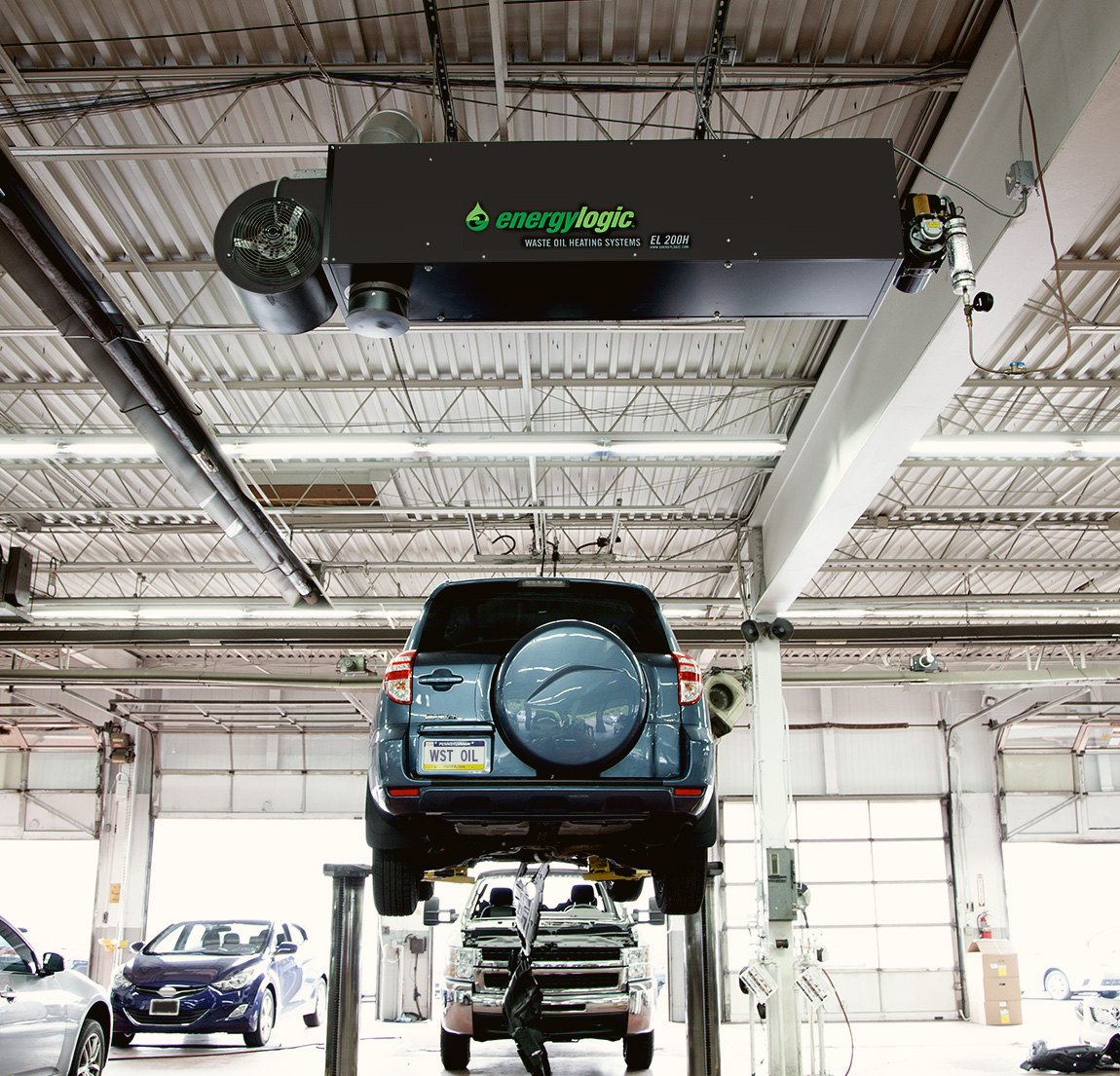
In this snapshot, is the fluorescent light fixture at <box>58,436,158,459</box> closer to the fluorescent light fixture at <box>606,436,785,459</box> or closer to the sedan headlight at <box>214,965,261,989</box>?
the fluorescent light fixture at <box>606,436,785,459</box>

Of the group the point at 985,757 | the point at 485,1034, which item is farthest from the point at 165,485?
the point at 985,757

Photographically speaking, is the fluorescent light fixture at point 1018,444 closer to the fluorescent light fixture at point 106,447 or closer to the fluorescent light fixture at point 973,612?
the fluorescent light fixture at point 973,612

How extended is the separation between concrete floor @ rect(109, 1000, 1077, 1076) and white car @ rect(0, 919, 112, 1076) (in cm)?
222

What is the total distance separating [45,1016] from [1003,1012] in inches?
580

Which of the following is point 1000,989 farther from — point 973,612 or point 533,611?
point 533,611

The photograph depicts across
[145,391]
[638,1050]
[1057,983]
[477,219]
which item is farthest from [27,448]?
[1057,983]

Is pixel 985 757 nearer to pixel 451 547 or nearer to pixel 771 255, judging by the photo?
pixel 451 547

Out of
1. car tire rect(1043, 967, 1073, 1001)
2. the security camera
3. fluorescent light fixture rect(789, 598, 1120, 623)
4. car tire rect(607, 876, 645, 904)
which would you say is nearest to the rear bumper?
car tire rect(607, 876, 645, 904)

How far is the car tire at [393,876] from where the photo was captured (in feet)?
13.1

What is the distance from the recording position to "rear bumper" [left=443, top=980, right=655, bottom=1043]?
698 centimetres

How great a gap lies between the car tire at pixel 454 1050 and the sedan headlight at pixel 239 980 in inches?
108

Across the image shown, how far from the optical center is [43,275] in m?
5.92

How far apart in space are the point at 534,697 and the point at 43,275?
4593mm

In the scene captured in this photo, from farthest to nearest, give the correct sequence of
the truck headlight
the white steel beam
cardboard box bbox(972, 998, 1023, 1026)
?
1. cardboard box bbox(972, 998, 1023, 1026)
2. the truck headlight
3. the white steel beam
